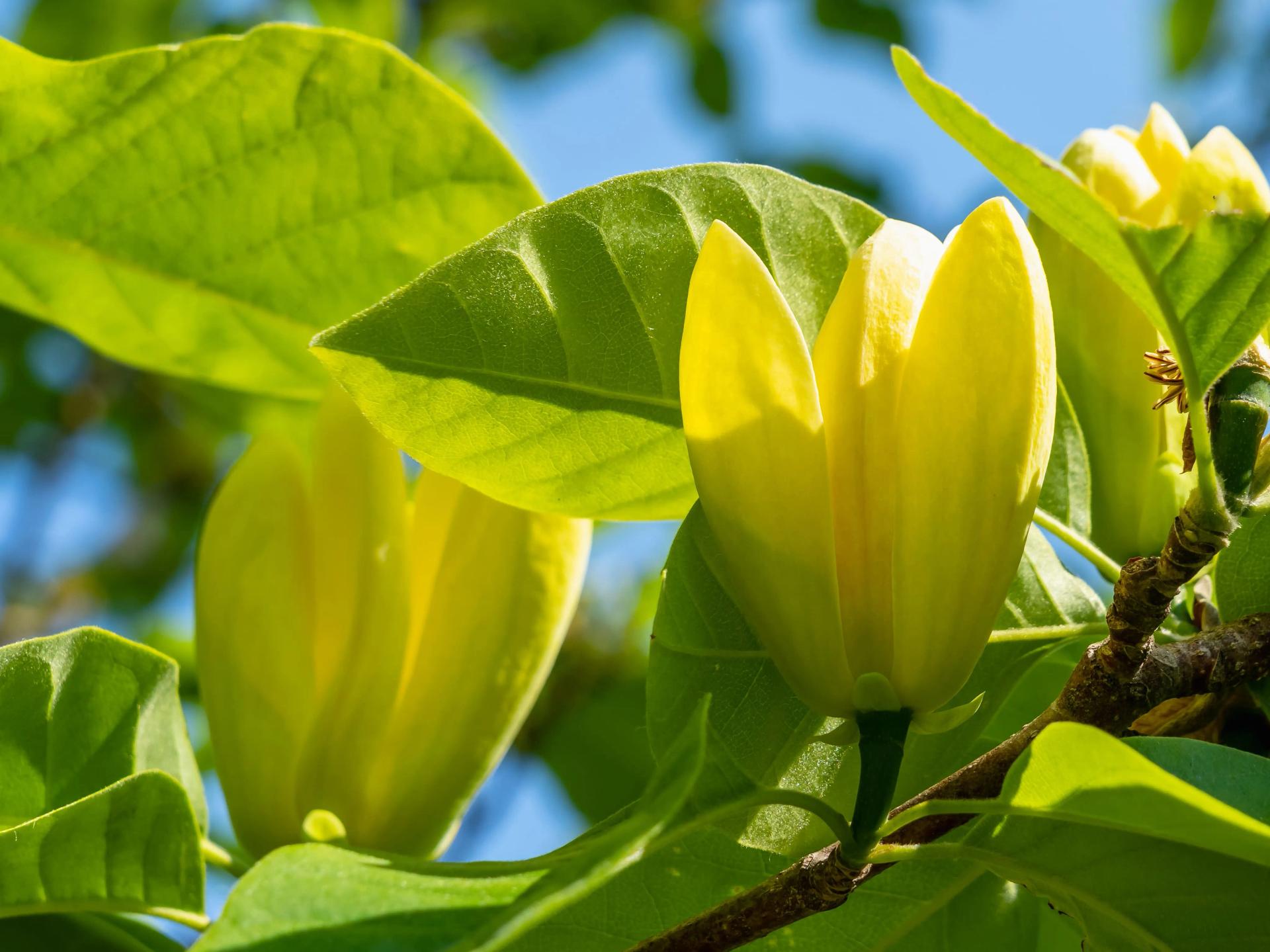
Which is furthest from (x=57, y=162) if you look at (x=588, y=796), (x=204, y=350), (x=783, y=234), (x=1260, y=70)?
(x=1260, y=70)

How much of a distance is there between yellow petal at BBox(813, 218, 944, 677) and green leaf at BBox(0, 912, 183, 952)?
0.64 meters

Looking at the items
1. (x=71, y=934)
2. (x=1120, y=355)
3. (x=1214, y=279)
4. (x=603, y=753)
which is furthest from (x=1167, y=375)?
(x=603, y=753)

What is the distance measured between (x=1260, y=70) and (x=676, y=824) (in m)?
2.64

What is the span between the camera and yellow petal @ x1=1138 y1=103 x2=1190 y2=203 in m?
1.06

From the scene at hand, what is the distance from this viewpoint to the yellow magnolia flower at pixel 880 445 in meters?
0.74

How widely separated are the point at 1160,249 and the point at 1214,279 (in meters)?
0.04

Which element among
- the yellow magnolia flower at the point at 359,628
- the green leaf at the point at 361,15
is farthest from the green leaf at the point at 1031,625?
the green leaf at the point at 361,15

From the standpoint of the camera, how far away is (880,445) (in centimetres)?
75

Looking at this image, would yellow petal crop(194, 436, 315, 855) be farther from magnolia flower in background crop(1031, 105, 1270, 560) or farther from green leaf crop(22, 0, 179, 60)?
green leaf crop(22, 0, 179, 60)

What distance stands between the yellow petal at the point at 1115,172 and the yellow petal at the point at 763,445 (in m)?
0.39

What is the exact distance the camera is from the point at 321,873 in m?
0.64

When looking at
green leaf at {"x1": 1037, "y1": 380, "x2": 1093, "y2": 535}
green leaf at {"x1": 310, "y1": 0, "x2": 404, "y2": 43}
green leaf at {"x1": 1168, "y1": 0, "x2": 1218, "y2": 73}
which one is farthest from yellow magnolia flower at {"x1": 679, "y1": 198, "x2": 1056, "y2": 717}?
green leaf at {"x1": 1168, "y1": 0, "x2": 1218, "y2": 73}

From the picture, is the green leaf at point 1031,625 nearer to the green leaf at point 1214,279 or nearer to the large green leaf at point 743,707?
the large green leaf at point 743,707

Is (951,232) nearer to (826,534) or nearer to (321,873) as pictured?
(826,534)
